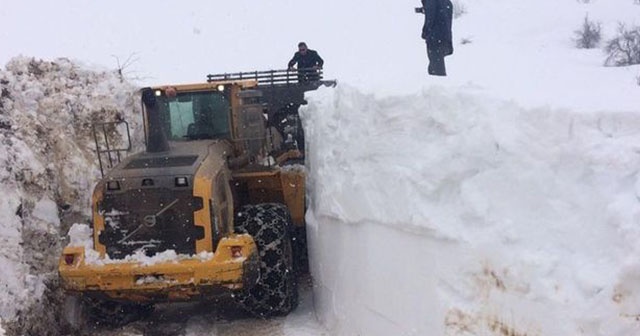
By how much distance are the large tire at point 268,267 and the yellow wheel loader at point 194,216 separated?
0.04ft

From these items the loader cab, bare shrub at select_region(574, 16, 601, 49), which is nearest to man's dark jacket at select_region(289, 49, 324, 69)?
the loader cab

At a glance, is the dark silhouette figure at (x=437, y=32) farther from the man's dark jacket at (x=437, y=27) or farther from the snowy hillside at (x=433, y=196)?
the snowy hillside at (x=433, y=196)

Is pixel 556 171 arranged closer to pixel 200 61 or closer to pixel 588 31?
pixel 588 31

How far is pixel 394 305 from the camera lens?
236 inches

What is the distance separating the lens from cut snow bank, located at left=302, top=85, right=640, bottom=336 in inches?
157

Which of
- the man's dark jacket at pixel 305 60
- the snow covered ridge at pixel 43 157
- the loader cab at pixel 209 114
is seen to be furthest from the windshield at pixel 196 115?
the man's dark jacket at pixel 305 60

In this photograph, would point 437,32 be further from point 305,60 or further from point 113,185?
point 305,60

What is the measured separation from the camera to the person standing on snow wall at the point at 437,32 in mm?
9297

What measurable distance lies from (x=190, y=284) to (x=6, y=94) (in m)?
3.90

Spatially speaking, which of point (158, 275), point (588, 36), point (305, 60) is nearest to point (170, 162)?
point (158, 275)

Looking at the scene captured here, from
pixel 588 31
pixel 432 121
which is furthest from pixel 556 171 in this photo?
pixel 588 31

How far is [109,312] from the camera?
27.7 ft

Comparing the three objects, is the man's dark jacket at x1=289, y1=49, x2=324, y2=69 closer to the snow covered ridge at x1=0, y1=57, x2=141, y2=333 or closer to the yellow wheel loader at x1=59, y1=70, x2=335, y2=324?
the snow covered ridge at x1=0, y1=57, x2=141, y2=333

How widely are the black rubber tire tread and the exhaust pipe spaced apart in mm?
1729
